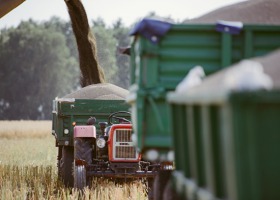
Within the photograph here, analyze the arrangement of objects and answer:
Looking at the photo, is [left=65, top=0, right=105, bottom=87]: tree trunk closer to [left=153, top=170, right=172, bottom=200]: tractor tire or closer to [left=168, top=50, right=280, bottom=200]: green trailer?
[left=153, top=170, right=172, bottom=200]: tractor tire

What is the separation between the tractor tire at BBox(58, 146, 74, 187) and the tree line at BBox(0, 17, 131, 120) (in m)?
43.4

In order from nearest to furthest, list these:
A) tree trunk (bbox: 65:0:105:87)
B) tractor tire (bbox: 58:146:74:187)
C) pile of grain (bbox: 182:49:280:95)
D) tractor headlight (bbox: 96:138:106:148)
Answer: pile of grain (bbox: 182:49:280:95), tractor headlight (bbox: 96:138:106:148), tractor tire (bbox: 58:146:74:187), tree trunk (bbox: 65:0:105:87)

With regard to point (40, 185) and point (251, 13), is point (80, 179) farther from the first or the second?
point (251, 13)

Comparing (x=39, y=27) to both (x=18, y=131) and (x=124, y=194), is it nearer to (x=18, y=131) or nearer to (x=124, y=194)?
(x=18, y=131)

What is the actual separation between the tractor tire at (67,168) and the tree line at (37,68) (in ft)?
142

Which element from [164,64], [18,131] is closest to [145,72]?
[164,64]

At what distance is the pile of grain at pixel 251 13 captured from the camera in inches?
230

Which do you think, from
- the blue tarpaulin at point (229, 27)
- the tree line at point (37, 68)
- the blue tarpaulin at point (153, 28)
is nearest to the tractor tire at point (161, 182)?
the blue tarpaulin at point (153, 28)

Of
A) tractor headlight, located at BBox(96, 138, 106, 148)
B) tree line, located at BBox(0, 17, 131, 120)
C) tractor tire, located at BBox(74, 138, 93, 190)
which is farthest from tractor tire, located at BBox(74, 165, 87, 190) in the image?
tree line, located at BBox(0, 17, 131, 120)

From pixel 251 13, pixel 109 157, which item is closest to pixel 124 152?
pixel 109 157

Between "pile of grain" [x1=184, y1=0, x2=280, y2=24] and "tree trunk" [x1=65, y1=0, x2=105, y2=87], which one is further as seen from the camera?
"tree trunk" [x1=65, y1=0, x2=105, y2=87]

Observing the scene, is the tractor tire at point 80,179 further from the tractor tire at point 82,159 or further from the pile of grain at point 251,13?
the pile of grain at point 251,13

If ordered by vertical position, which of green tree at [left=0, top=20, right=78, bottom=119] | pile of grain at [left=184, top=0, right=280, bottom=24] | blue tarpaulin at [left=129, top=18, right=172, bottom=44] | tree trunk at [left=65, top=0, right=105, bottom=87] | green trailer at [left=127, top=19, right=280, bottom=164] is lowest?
green trailer at [left=127, top=19, right=280, bottom=164]

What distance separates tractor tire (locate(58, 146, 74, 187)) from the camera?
34.8ft
